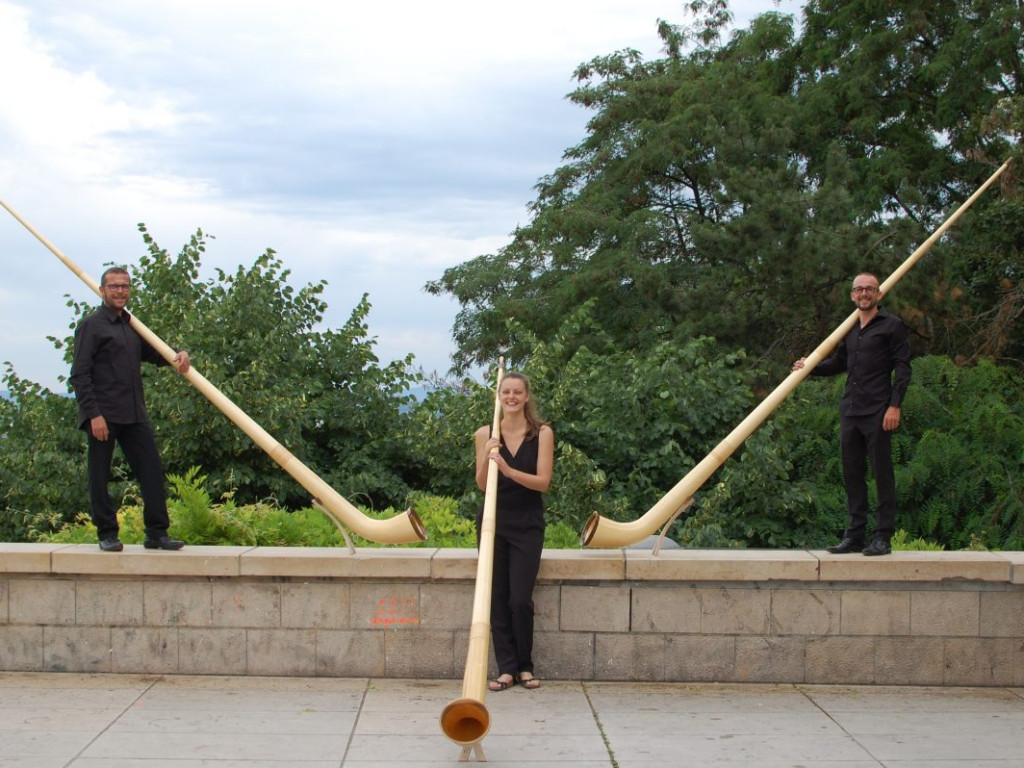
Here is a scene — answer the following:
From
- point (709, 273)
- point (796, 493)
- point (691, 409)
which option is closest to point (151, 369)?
point (691, 409)

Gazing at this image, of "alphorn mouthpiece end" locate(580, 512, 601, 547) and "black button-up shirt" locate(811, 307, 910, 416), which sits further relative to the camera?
"black button-up shirt" locate(811, 307, 910, 416)

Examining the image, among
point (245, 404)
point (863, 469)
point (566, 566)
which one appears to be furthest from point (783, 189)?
point (566, 566)

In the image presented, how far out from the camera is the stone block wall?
6531 millimetres

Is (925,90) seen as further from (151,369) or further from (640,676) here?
(640,676)

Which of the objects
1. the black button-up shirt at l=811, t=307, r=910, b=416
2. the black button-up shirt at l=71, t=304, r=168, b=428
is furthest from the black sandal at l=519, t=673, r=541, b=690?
the black button-up shirt at l=71, t=304, r=168, b=428

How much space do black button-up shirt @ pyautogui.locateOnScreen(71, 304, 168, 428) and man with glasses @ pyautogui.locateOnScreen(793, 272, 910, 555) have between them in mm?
4054

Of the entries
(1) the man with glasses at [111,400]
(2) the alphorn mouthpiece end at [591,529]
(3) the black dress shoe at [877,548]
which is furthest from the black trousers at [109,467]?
(3) the black dress shoe at [877,548]

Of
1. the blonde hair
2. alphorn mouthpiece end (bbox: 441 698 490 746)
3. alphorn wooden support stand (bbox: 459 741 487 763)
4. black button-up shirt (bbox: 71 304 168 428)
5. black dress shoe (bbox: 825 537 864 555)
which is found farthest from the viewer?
black dress shoe (bbox: 825 537 864 555)

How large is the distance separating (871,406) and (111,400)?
168 inches

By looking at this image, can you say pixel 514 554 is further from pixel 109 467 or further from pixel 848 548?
pixel 109 467

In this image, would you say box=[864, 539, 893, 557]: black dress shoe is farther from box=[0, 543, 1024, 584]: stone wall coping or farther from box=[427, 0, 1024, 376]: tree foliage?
box=[427, 0, 1024, 376]: tree foliage

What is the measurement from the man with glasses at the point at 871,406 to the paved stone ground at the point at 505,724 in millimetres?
934

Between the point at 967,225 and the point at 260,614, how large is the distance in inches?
562

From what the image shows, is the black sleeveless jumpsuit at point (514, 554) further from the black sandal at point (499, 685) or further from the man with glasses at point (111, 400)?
the man with glasses at point (111, 400)
